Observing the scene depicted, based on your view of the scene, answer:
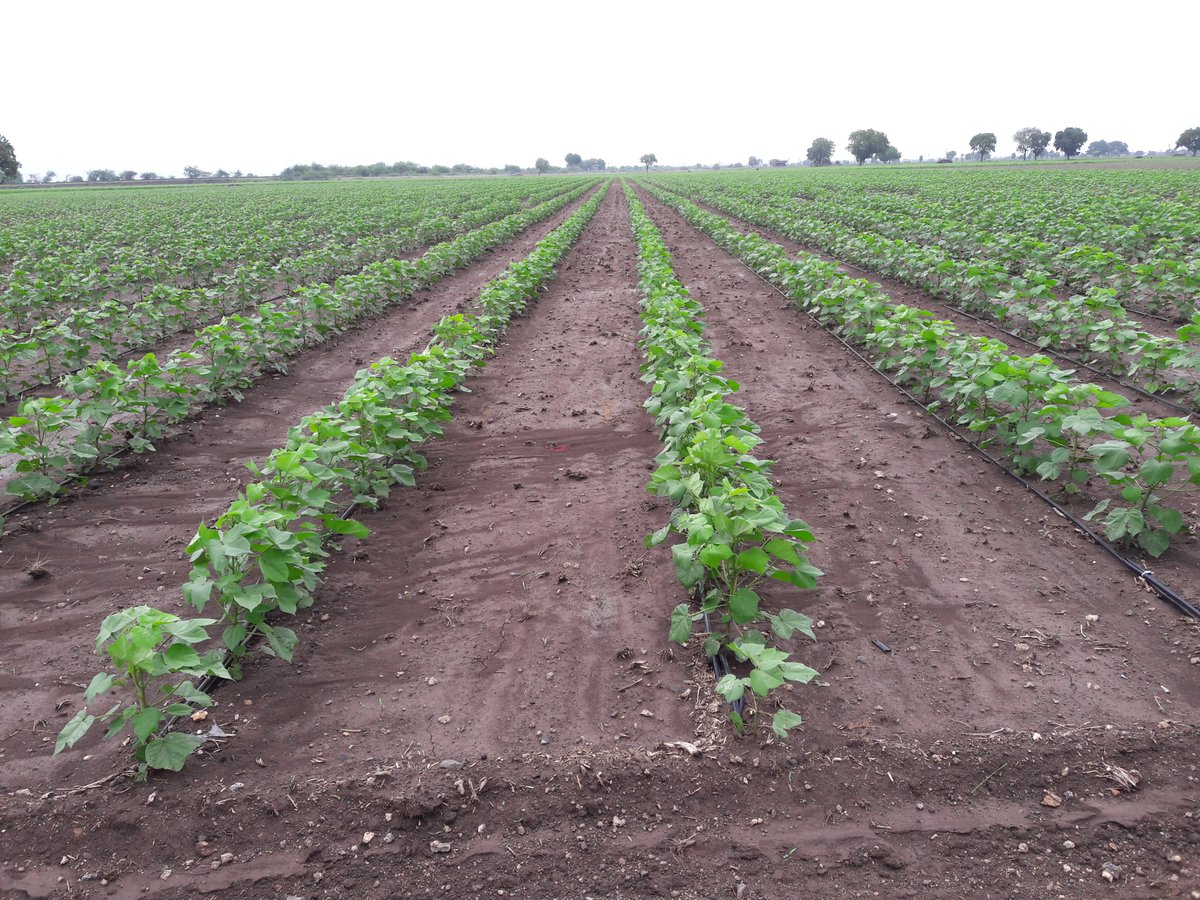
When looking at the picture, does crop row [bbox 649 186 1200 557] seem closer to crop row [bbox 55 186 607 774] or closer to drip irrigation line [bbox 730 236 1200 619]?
drip irrigation line [bbox 730 236 1200 619]

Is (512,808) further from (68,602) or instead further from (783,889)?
(68,602)

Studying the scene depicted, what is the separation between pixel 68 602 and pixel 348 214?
26558 millimetres

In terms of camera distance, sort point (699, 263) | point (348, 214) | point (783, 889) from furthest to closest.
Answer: point (348, 214) < point (699, 263) < point (783, 889)

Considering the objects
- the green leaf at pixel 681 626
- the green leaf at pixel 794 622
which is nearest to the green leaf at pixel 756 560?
the green leaf at pixel 794 622

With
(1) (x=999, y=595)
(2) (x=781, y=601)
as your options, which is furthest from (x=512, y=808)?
(1) (x=999, y=595)

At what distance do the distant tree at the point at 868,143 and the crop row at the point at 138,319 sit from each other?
118 metres

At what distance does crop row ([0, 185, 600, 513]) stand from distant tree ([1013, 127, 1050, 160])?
134 m

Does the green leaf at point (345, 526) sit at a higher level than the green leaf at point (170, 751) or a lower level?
higher

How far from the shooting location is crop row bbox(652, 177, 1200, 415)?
6660 mm

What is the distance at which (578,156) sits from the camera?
176m

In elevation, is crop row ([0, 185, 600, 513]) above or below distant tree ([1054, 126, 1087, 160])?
below

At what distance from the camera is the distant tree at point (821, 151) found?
5153 inches

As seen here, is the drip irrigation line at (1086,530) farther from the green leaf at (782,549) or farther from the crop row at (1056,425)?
the green leaf at (782,549)

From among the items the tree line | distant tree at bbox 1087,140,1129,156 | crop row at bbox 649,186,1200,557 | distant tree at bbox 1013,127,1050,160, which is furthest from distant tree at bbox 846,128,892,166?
crop row at bbox 649,186,1200,557
